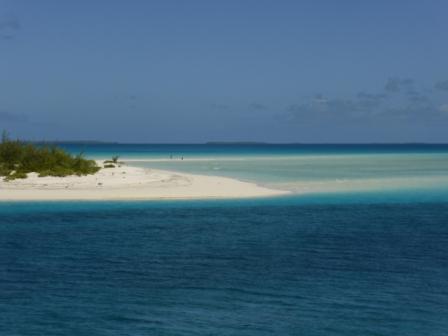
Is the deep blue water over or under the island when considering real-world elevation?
under

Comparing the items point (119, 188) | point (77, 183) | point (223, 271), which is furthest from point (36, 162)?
point (223, 271)

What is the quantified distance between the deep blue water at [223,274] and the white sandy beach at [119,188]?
306 inches

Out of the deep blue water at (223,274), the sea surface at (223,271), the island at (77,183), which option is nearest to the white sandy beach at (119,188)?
the island at (77,183)

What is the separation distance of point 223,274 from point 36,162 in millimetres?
33640

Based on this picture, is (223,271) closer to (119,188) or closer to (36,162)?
(119,188)

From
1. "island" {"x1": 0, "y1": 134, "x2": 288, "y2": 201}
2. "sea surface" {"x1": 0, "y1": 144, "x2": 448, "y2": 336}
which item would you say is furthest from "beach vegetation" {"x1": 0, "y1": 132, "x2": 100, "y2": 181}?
"sea surface" {"x1": 0, "y1": 144, "x2": 448, "y2": 336}

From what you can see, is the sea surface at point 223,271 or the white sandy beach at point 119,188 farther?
the white sandy beach at point 119,188

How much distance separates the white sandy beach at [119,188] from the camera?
36562mm

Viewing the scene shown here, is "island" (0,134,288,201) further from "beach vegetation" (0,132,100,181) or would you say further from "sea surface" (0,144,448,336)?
"sea surface" (0,144,448,336)

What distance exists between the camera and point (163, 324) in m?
12.5

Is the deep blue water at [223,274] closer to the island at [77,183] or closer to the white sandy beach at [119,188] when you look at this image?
the white sandy beach at [119,188]

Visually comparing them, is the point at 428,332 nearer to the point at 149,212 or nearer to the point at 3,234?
the point at 3,234

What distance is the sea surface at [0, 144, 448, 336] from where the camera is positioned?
41.8ft

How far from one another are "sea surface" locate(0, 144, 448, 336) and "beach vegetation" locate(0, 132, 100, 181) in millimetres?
15731
